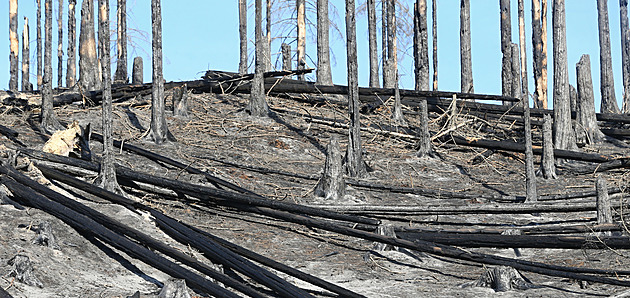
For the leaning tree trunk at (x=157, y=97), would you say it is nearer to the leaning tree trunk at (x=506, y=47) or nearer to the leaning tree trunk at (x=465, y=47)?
the leaning tree trunk at (x=465, y=47)

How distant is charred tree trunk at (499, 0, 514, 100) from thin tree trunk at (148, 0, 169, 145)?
1380 cm

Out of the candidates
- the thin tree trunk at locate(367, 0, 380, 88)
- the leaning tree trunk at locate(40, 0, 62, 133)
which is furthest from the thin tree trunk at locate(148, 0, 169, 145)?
the thin tree trunk at locate(367, 0, 380, 88)

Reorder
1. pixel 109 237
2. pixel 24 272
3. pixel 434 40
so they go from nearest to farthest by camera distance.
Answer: pixel 24 272 → pixel 109 237 → pixel 434 40

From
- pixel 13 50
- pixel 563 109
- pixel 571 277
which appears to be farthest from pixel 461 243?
pixel 13 50

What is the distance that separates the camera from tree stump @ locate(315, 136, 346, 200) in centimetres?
1102

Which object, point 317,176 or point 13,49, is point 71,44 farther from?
point 317,176

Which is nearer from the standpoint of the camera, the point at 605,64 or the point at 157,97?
the point at 157,97

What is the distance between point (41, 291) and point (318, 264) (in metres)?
3.30

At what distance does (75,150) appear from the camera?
33.8ft

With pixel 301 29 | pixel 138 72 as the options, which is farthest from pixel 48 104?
pixel 301 29

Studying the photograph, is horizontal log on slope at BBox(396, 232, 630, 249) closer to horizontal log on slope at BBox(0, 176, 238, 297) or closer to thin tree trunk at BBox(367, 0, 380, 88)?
horizontal log on slope at BBox(0, 176, 238, 297)

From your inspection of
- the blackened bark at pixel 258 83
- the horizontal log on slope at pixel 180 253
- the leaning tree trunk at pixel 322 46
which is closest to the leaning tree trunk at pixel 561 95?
the leaning tree trunk at pixel 322 46

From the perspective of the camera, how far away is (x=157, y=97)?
42.7 feet

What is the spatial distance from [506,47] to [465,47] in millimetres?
1870
